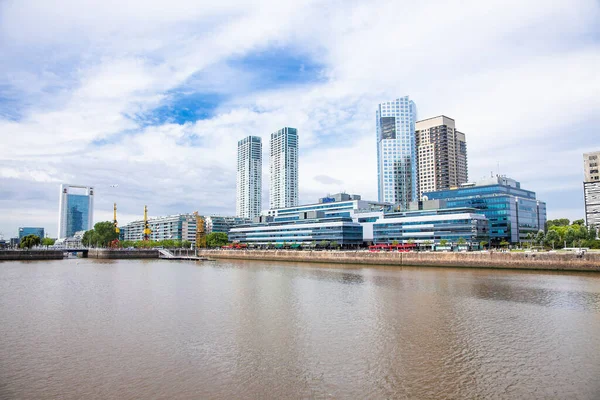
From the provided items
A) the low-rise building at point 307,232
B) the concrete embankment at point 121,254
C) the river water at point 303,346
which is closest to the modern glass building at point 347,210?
the low-rise building at point 307,232

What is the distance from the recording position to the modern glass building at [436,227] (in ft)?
400

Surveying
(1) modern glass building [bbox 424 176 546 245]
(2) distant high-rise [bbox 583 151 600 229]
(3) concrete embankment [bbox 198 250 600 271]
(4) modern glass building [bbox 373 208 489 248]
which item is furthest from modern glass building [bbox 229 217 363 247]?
(2) distant high-rise [bbox 583 151 600 229]

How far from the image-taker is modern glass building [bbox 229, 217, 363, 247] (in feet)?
508

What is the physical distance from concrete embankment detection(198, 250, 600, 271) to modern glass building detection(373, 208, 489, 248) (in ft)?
95.0

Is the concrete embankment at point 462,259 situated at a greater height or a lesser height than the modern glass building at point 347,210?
lesser

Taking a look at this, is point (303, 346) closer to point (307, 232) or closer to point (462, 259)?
point (462, 259)

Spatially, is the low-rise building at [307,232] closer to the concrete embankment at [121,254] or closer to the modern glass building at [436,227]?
the modern glass building at [436,227]

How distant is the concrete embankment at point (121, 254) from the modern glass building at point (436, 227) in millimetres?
85785

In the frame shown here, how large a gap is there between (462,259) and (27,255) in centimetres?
12989

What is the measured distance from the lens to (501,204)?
13075cm

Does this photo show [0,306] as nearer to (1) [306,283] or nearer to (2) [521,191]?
(1) [306,283]

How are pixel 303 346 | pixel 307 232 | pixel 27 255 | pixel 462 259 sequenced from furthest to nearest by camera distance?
pixel 307 232
pixel 27 255
pixel 462 259
pixel 303 346

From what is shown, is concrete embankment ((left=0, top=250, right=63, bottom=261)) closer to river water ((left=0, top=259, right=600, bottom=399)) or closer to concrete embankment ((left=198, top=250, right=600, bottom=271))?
concrete embankment ((left=198, top=250, right=600, bottom=271))

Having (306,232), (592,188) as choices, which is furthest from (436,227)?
(592,188)
